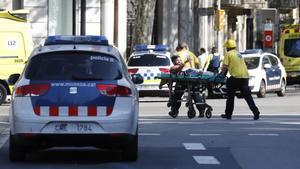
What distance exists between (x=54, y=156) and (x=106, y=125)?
1654 millimetres

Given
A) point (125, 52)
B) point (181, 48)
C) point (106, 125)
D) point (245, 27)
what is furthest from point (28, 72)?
point (245, 27)

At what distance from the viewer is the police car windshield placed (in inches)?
1143

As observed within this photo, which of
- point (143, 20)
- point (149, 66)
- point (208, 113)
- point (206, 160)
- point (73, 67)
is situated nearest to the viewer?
point (73, 67)

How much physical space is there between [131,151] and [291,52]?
27688 millimetres

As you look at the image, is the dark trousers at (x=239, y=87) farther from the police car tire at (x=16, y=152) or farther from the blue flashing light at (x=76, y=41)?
the police car tire at (x=16, y=152)

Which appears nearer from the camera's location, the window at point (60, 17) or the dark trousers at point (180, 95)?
the dark trousers at point (180, 95)

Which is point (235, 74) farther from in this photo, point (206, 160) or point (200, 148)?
point (206, 160)

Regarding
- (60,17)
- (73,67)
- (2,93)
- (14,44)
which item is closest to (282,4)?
(60,17)

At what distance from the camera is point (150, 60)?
29172mm

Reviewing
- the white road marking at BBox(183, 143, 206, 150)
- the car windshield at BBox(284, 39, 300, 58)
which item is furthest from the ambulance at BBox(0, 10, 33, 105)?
the car windshield at BBox(284, 39, 300, 58)

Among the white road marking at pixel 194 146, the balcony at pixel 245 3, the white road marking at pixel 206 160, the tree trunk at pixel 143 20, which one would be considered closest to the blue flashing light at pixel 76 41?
the white road marking at pixel 206 160

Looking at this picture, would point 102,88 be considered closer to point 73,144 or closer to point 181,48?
point 73,144

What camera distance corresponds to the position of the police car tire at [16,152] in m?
12.2

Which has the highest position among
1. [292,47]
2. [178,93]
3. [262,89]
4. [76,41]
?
[76,41]
